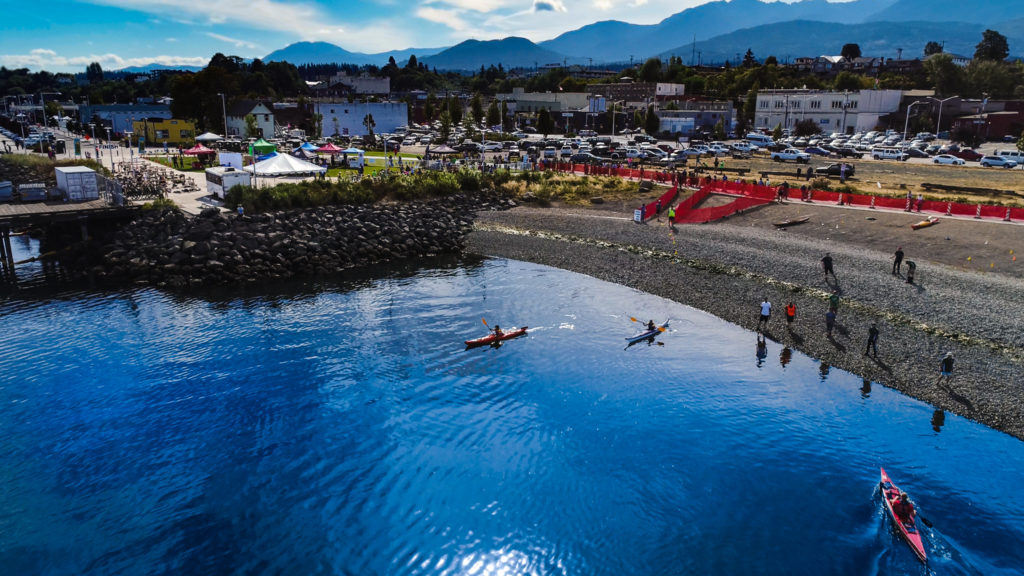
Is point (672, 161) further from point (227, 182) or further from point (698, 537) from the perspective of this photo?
point (698, 537)

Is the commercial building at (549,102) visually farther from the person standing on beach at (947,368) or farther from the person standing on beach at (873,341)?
the person standing on beach at (947,368)

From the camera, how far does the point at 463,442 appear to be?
22203 mm

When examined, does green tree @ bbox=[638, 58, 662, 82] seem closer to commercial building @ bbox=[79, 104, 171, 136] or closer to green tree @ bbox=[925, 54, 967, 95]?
green tree @ bbox=[925, 54, 967, 95]

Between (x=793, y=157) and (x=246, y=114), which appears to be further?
(x=246, y=114)

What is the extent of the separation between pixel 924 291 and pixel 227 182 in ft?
148

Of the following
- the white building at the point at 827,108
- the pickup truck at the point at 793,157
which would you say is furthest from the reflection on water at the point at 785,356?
the white building at the point at 827,108

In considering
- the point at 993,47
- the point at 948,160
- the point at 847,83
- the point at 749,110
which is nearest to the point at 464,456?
the point at 948,160

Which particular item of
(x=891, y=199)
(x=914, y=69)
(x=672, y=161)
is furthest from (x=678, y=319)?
(x=914, y=69)

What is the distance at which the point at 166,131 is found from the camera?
94.5 meters

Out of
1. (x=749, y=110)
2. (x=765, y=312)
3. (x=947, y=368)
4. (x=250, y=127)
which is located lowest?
(x=947, y=368)

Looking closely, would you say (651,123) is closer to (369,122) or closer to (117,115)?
(369,122)

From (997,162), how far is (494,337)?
7221 centimetres

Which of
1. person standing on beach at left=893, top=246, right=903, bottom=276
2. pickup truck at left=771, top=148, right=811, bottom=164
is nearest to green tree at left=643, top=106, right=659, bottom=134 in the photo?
pickup truck at left=771, top=148, right=811, bottom=164

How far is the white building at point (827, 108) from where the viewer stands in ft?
375
